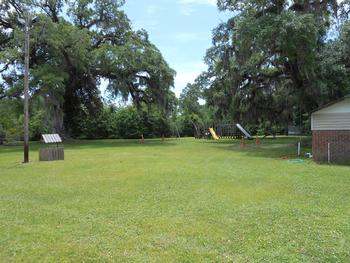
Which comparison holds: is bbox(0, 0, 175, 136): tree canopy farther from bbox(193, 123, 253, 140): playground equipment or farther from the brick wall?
the brick wall

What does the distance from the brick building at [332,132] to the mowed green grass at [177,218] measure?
12.1 feet

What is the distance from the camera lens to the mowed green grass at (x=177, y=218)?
4340mm

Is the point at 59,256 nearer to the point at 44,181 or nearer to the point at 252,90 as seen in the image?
the point at 44,181

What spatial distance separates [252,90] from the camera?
2747 cm

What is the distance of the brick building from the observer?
13.6 metres

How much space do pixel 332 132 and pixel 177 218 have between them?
32.2 ft

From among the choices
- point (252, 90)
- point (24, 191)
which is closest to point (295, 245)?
point (24, 191)

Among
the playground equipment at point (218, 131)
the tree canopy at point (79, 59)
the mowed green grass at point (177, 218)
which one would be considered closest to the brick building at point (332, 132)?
the mowed green grass at point (177, 218)

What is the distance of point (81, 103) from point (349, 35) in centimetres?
2388

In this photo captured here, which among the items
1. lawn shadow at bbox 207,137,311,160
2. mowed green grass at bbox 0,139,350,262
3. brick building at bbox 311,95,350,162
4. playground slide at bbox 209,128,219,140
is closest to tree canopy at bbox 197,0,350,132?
lawn shadow at bbox 207,137,311,160

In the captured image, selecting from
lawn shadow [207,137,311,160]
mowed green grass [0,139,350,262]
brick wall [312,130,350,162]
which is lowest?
mowed green grass [0,139,350,262]

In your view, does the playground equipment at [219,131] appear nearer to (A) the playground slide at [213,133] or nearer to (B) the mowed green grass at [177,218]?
(A) the playground slide at [213,133]

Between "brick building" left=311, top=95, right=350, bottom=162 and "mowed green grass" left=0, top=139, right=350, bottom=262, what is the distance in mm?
3702

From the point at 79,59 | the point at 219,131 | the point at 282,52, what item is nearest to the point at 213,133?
the point at 219,131
